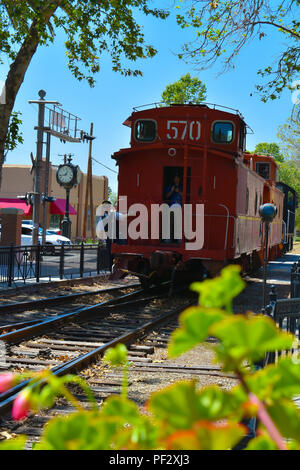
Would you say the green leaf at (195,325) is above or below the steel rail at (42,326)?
above

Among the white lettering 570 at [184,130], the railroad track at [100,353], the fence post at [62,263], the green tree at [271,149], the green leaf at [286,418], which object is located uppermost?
the green tree at [271,149]

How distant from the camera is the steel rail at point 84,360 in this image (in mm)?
5527

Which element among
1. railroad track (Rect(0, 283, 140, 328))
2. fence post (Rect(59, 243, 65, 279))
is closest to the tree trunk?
fence post (Rect(59, 243, 65, 279))

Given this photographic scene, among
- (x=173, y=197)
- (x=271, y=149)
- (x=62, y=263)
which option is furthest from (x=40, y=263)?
(x=271, y=149)

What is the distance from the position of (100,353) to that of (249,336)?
23.9 ft

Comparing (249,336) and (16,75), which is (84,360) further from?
(16,75)

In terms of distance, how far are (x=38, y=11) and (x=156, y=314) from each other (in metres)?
8.37

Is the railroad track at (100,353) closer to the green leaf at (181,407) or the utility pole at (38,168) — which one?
the green leaf at (181,407)

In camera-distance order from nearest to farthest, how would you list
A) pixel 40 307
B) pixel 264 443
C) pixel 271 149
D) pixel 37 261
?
pixel 264 443 → pixel 40 307 → pixel 37 261 → pixel 271 149

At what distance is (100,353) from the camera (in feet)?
25.6

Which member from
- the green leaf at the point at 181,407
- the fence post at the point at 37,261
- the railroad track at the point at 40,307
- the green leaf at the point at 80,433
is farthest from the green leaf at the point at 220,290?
the fence post at the point at 37,261

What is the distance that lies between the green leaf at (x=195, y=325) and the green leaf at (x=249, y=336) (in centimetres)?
2

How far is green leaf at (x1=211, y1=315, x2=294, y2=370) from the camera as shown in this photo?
0.72 m

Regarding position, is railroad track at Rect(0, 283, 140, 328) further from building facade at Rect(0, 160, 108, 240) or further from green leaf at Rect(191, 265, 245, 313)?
building facade at Rect(0, 160, 108, 240)
